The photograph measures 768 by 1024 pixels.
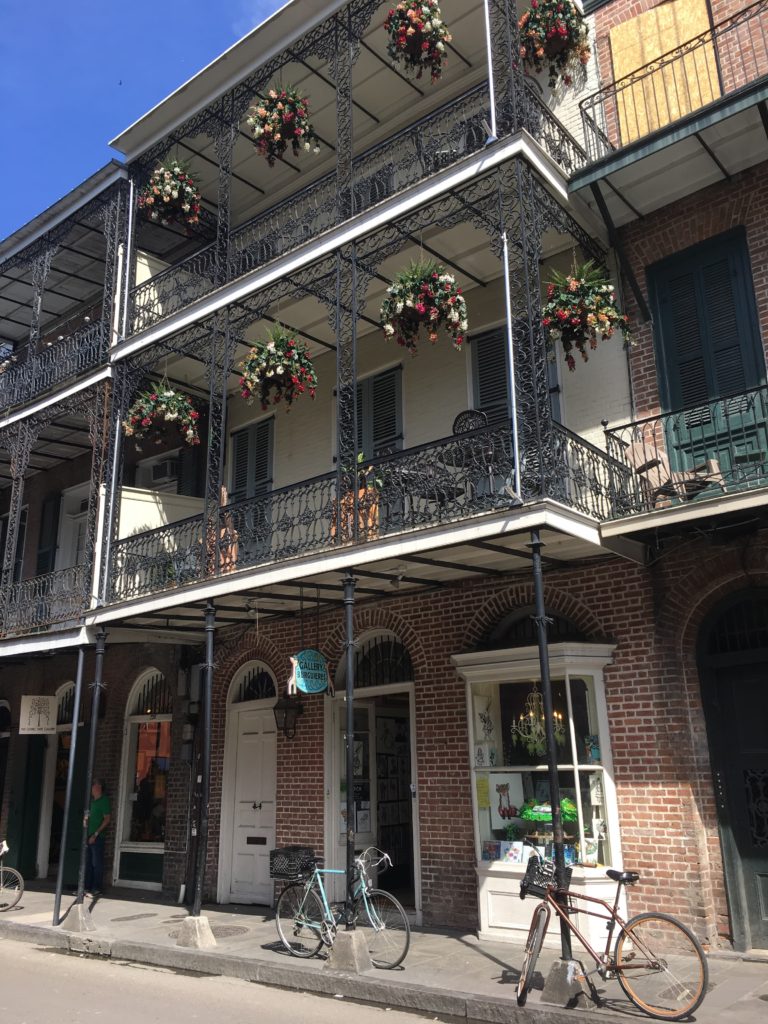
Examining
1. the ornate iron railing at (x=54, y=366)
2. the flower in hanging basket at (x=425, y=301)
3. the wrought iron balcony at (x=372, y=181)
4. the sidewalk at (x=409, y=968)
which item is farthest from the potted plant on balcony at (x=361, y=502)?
the ornate iron railing at (x=54, y=366)

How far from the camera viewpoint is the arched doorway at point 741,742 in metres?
7.61

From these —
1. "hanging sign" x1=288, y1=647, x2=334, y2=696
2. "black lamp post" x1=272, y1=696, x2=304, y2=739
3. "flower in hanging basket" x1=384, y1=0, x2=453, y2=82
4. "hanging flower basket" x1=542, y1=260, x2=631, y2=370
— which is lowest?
"black lamp post" x1=272, y1=696, x2=304, y2=739

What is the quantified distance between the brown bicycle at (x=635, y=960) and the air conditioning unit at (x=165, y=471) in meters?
9.63

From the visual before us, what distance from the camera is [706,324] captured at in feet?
29.0

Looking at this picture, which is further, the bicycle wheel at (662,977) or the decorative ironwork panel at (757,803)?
the decorative ironwork panel at (757,803)

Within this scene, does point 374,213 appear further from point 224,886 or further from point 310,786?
point 224,886

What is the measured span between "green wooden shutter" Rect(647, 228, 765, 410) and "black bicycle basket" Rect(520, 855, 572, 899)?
15.1 feet

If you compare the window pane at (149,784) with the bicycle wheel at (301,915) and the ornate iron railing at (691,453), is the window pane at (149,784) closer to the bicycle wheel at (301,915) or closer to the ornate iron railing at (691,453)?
the bicycle wheel at (301,915)

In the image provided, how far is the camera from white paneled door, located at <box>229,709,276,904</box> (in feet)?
38.2

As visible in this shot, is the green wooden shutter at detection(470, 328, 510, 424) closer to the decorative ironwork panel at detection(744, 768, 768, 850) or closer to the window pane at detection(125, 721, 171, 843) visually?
the decorative ironwork panel at detection(744, 768, 768, 850)

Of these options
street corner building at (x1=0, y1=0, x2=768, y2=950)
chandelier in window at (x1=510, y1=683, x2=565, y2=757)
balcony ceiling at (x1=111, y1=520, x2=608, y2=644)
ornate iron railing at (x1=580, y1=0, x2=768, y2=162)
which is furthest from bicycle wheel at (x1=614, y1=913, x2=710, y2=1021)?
ornate iron railing at (x1=580, y1=0, x2=768, y2=162)

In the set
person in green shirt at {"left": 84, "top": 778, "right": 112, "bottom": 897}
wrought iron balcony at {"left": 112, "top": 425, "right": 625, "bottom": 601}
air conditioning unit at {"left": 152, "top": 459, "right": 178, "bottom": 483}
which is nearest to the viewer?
wrought iron balcony at {"left": 112, "top": 425, "right": 625, "bottom": 601}

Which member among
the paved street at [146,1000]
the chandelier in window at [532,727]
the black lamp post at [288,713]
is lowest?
the paved street at [146,1000]

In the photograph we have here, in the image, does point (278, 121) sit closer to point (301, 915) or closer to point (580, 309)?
point (580, 309)
